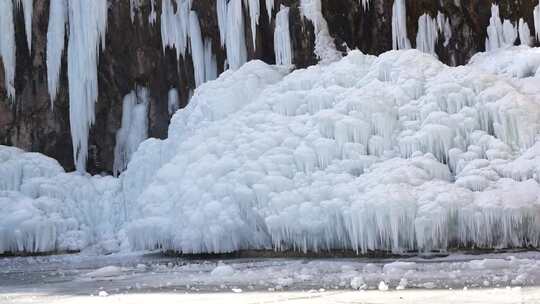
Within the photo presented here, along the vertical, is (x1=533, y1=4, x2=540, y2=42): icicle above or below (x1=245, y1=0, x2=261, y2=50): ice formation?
below

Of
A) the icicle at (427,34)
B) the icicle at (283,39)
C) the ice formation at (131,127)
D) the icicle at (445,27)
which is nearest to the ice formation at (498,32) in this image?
the icicle at (445,27)

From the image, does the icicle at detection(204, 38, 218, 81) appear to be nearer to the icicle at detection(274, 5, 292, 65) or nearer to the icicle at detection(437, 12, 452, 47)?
the icicle at detection(274, 5, 292, 65)

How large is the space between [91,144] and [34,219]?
2657 mm

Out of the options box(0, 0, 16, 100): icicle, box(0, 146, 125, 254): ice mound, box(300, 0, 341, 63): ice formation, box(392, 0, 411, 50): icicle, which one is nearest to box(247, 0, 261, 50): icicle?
box(300, 0, 341, 63): ice formation

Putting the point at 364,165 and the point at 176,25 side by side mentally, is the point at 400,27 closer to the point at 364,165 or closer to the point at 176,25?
the point at 364,165

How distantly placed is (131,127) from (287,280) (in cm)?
1044

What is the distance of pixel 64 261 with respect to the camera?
45.3ft

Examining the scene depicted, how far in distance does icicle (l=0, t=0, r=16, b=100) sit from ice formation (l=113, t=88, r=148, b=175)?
107 inches

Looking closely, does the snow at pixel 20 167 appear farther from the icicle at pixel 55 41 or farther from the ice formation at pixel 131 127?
the icicle at pixel 55 41

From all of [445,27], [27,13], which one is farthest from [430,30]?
[27,13]

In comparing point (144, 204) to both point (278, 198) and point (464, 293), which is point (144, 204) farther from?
point (464, 293)

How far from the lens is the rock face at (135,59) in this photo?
15.1 m

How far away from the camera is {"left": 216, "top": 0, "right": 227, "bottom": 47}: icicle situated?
15.7m

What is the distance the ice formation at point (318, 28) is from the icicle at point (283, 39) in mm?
404
